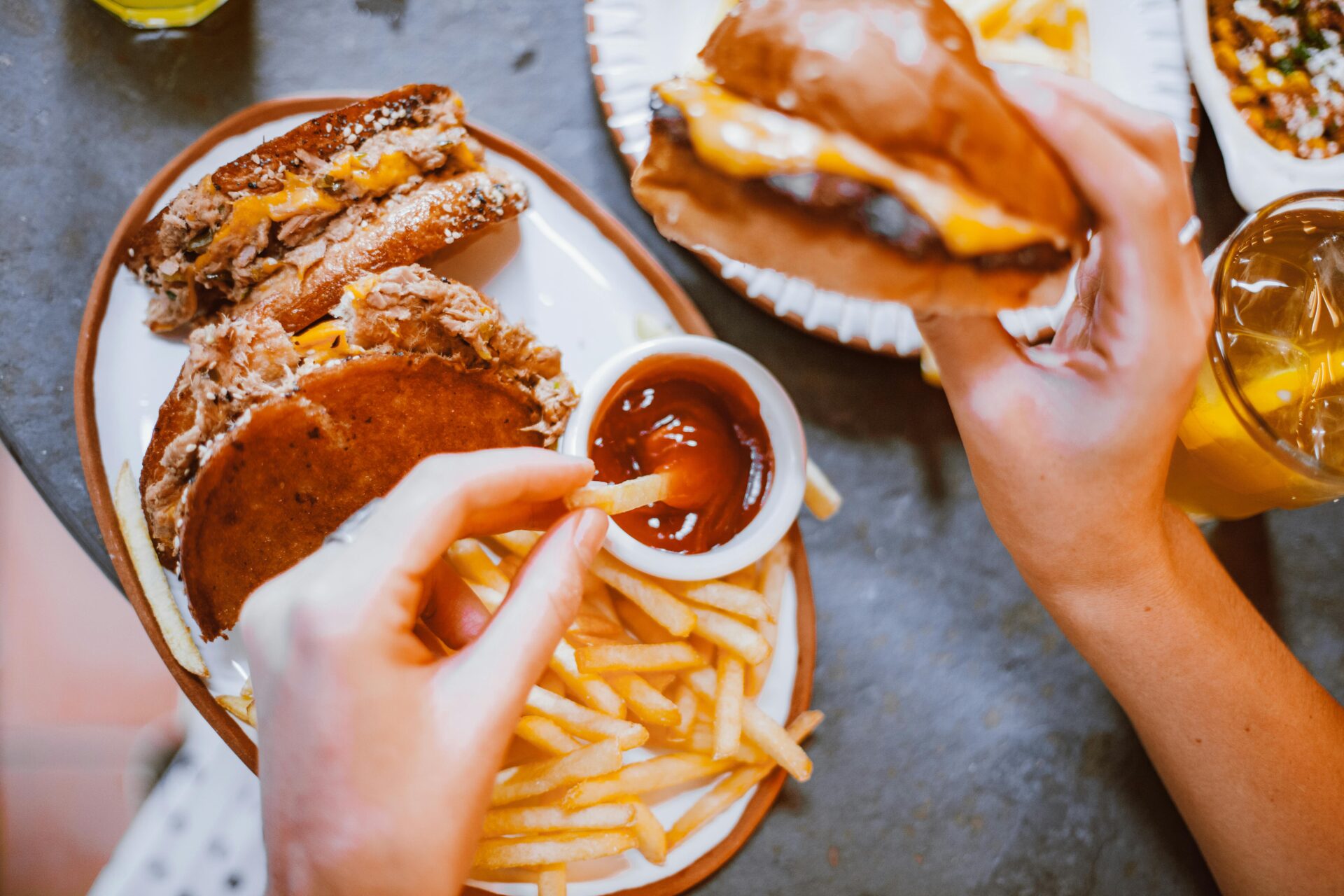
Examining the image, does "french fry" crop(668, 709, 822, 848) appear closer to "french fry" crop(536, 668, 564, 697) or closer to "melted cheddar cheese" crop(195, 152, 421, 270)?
"french fry" crop(536, 668, 564, 697)

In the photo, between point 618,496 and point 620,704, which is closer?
point 618,496

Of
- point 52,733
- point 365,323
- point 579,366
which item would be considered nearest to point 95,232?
point 365,323

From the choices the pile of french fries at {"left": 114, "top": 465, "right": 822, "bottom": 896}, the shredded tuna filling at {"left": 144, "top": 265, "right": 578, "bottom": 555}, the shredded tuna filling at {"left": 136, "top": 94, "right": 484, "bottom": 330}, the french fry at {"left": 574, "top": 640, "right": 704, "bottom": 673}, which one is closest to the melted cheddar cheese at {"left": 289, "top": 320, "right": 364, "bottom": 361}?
the shredded tuna filling at {"left": 144, "top": 265, "right": 578, "bottom": 555}

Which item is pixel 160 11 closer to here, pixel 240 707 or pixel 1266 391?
pixel 240 707

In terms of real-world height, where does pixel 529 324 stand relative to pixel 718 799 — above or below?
above

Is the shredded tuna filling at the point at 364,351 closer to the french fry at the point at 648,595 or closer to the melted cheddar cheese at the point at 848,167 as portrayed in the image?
the french fry at the point at 648,595

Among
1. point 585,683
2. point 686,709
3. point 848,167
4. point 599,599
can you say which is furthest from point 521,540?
point 848,167

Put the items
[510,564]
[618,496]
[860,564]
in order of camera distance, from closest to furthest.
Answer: [618,496]
[510,564]
[860,564]

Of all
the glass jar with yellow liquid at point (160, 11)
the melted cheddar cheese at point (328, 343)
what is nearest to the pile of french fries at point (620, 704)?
the melted cheddar cheese at point (328, 343)

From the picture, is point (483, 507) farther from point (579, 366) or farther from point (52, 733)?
point (52, 733)
